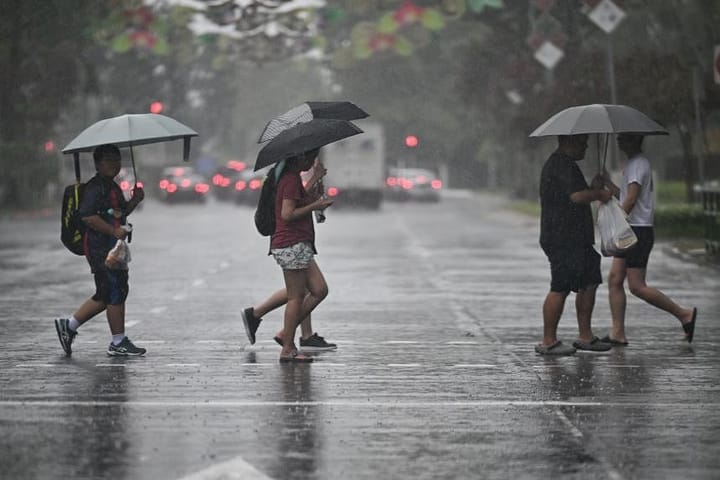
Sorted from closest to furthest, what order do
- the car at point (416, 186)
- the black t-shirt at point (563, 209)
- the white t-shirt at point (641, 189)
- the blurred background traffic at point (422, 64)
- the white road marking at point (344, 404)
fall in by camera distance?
the white road marking at point (344, 404) → the black t-shirt at point (563, 209) → the white t-shirt at point (641, 189) → the blurred background traffic at point (422, 64) → the car at point (416, 186)

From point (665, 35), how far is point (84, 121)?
3496 centimetres

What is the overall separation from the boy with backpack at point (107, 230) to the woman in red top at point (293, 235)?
1.20 m

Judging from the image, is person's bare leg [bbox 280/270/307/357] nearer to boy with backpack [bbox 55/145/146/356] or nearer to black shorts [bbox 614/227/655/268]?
boy with backpack [bbox 55/145/146/356]

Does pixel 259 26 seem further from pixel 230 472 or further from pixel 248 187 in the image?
pixel 230 472

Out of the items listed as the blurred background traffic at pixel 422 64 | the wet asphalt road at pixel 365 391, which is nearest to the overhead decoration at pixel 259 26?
the blurred background traffic at pixel 422 64

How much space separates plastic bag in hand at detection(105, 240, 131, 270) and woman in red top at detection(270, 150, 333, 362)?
1.15m

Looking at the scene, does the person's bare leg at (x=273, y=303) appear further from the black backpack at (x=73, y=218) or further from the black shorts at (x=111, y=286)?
the black backpack at (x=73, y=218)

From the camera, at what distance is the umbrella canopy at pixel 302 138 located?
496 inches

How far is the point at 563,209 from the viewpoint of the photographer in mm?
13070

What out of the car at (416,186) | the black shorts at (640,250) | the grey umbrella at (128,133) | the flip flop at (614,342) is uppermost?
the grey umbrella at (128,133)

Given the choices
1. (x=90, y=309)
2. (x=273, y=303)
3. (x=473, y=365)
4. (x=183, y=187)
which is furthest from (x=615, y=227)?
(x=183, y=187)

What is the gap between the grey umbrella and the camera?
13.0 m

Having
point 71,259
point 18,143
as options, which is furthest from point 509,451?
point 18,143

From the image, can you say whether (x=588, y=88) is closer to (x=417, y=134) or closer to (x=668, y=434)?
(x=668, y=434)
